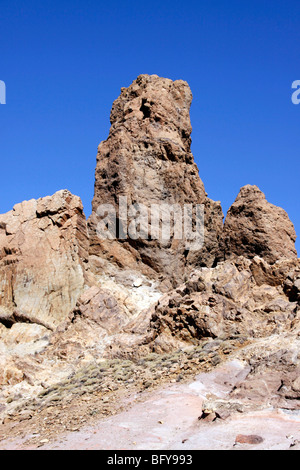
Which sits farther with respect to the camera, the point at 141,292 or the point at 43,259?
the point at 141,292

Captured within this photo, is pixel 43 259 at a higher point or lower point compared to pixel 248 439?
higher

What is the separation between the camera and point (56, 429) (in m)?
13.6

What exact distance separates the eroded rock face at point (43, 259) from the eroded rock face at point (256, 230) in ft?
29.5

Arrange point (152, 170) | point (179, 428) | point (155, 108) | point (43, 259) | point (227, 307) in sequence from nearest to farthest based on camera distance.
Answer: point (179, 428), point (227, 307), point (43, 259), point (152, 170), point (155, 108)

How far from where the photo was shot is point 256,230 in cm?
2988

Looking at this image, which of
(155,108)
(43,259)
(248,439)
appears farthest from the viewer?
(155,108)

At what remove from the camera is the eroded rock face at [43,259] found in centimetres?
2709

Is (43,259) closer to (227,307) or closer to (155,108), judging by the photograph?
(227,307)

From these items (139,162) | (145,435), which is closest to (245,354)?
(145,435)

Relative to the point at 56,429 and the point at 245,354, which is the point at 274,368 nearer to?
the point at 245,354

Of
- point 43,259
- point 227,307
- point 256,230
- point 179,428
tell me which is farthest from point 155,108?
point 179,428

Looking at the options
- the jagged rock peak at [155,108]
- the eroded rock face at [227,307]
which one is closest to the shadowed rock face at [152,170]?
the jagged rock peak at [155,108]

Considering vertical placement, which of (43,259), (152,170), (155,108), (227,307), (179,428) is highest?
(155,108)

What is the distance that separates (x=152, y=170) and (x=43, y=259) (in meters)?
9.14
